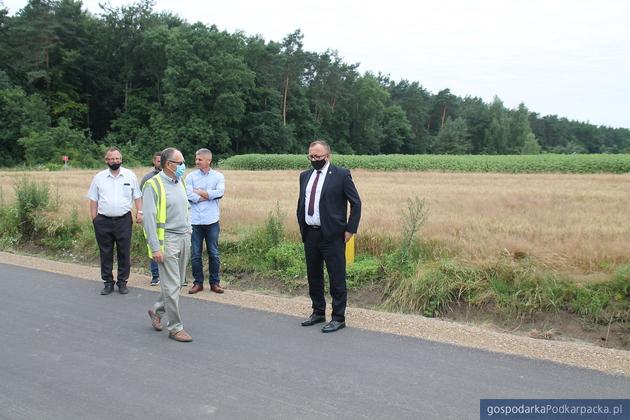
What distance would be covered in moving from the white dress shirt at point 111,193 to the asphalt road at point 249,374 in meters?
2.14

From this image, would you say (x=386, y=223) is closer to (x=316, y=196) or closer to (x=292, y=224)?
(x=292, y=224)

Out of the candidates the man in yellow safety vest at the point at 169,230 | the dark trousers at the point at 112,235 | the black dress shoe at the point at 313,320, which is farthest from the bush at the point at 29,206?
the black dress shoe at the point at 313,320

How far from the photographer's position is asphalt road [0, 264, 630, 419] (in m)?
3.96

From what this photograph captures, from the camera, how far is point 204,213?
7.69 metres

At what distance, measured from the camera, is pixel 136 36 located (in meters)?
60.2

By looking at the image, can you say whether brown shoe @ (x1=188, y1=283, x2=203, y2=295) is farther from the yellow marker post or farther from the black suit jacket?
the black suit jacket

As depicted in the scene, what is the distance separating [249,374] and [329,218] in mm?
2061

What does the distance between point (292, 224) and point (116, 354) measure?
505cm

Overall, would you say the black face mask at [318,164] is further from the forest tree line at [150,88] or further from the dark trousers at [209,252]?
the forest tree line at [150,88]

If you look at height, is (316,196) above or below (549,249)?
above

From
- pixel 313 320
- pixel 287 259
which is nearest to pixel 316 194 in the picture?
pixel 313 320

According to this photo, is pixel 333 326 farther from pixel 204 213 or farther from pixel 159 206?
pixel 204 213

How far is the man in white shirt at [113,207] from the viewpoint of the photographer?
8008 mm

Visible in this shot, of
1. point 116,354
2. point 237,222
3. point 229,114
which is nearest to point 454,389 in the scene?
point 116,354
